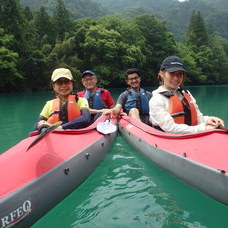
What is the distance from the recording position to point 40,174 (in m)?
2.23

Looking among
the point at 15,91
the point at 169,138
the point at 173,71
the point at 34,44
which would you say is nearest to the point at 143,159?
the point at 169,138

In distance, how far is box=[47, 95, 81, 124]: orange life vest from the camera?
367cm

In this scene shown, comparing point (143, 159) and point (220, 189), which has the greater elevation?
point (220, 189)

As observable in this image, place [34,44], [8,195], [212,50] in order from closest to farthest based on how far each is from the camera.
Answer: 1. [8,195]
2. [34,44]
3. [212,50]

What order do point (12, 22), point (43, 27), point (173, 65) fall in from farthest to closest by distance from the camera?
point (43, 27), point (12, 22), point (173, 65)

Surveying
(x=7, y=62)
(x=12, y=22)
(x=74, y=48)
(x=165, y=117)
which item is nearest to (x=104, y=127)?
(x=165, y=117)

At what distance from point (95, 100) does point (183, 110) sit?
2.81 m

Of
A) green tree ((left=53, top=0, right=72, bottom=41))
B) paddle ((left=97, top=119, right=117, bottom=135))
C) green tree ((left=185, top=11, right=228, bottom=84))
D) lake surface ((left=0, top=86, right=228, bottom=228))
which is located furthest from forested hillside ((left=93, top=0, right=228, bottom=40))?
lake surface ((left=0, top=86, right=228, bottom=228))

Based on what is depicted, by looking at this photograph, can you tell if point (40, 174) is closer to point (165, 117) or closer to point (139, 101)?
point (165, 117)

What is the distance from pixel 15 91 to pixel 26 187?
74.8 feet

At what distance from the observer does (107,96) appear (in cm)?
602

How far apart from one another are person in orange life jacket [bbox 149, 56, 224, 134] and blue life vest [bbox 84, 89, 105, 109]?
2.55 meters

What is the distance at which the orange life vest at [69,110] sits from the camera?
12.0 ft

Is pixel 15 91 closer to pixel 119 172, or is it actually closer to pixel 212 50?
pixel 119 172
